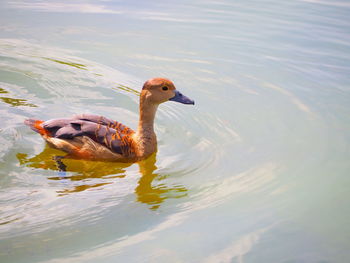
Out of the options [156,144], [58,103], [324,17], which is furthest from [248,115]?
[324,17]

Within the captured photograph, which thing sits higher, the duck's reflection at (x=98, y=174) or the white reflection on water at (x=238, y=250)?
the duck's reflection at (x=98, y=174)

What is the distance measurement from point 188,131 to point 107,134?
1.37 m

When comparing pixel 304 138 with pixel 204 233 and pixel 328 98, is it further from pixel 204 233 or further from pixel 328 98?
pixel 204 233

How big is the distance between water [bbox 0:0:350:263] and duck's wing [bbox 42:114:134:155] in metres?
0.31

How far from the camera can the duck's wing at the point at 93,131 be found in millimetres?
6520

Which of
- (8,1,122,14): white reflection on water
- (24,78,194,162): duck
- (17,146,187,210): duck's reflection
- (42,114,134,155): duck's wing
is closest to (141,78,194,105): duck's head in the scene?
(24,78,194,162): duck

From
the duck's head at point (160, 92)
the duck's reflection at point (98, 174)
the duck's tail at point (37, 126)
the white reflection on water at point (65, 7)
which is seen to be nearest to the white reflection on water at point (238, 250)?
the duck's reflection at point (98, 174)

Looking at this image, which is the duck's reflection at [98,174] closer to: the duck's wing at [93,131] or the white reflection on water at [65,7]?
the duck's wing at [93,131]

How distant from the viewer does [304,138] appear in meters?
6.96

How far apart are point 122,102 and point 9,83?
6.75ft

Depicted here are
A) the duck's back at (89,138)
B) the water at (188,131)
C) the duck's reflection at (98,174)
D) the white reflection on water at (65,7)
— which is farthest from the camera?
the white reflection on water at (65,7)

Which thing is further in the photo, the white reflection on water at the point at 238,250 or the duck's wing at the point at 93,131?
the duck's wing at the point at 93,131

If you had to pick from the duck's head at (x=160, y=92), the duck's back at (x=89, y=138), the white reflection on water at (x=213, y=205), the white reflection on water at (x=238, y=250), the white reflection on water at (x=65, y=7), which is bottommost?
the white reflection on water at (x=238, y=250)

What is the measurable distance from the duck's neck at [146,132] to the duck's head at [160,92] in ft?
0.33
